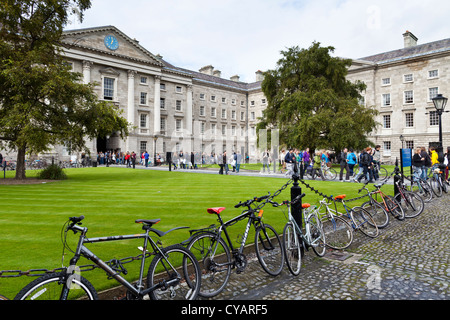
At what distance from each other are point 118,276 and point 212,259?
1314 mm

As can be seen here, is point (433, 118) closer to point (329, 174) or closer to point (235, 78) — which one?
point (329, 174)

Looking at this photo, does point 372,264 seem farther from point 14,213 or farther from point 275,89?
point 275,89

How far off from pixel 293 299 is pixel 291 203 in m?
1.80

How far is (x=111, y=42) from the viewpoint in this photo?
4362 cm

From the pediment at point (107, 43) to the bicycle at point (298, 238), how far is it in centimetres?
4123

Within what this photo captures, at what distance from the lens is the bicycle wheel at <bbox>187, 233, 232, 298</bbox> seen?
3888 mm

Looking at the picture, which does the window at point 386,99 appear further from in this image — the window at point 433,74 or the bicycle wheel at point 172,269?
the bicycle wheel at point 172,269

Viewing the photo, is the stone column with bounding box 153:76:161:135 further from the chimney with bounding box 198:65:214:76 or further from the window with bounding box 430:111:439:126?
the window with bounding box 430:111:439:126

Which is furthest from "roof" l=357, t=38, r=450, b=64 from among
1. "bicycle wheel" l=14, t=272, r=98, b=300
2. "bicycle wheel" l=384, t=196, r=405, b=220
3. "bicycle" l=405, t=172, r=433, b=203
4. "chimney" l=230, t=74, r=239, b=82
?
"bicycle wheel" l=14, t=272, r=98, b=300

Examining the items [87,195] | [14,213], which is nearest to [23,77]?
[87,195]

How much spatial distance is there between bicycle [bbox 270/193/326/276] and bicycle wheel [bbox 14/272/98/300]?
2813 millimetres

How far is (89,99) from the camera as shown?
61.3ft

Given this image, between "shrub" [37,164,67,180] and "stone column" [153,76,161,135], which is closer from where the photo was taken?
"shrub" [37,164,67,180]

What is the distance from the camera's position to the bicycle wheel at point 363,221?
676cm
